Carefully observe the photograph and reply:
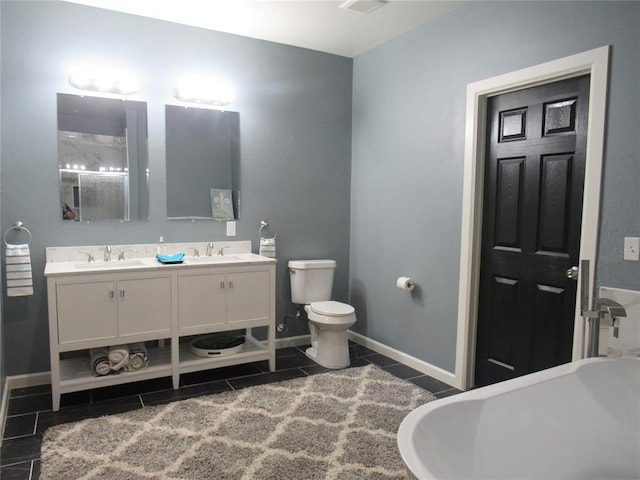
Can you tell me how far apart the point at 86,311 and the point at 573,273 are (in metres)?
2.80

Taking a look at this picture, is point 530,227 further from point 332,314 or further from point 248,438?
point 248,438

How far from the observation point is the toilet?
3510 millimetres

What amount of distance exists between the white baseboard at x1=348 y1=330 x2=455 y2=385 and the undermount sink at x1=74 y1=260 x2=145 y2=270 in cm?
202

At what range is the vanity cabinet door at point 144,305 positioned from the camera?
9.53 ft

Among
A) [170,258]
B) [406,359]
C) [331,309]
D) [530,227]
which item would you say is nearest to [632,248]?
[530,227]

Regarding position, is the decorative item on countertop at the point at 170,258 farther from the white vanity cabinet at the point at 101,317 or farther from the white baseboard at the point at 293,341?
the white baseboard at the point at 293,341

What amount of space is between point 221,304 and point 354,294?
1.46 meters

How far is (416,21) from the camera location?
3.34 metres

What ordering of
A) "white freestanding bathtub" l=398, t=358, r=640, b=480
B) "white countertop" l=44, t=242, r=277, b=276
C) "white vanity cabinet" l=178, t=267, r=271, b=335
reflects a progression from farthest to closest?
"white vanity cabinet" l=178, t=267, r=271, b=335, "white countertop" l=44, t=242, r=277, b=276, "white freestanding bathtub" l=398, t=358, r=640, b=480

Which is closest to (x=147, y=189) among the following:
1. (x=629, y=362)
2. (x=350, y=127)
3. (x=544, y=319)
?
(x=350, y=127)

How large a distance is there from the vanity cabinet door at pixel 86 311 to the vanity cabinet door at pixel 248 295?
2.49 ft

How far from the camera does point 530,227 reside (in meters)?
2.75

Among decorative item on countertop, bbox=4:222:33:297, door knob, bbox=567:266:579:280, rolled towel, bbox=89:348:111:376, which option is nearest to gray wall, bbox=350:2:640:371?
door knob, bbox=567:266:579:280

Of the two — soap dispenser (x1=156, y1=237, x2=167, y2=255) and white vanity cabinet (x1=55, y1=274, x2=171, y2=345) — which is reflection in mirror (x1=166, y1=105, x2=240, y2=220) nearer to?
soap dispenser (x1=156, y1=237, x2=167, y2=255)
